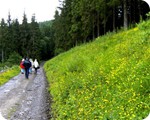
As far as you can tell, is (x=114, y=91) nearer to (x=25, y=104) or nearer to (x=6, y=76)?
(x=25, y=104)

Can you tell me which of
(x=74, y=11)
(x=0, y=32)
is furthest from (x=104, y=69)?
(x=0, y=32)

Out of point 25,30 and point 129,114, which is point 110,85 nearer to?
point 129,114

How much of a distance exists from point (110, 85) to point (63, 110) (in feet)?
7.07

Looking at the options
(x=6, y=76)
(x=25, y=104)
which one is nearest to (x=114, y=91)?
(x=25, y=104)

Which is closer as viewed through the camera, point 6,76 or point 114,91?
point 114,91

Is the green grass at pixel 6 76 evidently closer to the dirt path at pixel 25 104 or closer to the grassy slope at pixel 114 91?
the dirt path at pixel 25 104

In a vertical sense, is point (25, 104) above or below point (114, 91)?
Result: below

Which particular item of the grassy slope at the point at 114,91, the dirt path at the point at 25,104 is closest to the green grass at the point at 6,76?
the dirt path at the point at 25,104

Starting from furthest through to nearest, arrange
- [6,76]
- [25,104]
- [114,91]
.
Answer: [6,76] < [25,104] < [114,91]

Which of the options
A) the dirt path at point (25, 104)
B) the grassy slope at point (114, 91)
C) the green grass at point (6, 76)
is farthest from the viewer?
the green grass at point (6, 76)

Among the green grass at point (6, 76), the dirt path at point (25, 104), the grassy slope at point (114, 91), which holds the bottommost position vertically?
the green grass at point (6, 76)

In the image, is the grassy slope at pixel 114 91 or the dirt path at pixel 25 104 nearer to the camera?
the grassy slope at pixel 114 91

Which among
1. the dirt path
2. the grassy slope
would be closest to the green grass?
the dirt path

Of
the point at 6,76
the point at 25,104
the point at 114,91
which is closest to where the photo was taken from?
the point at 114,91
